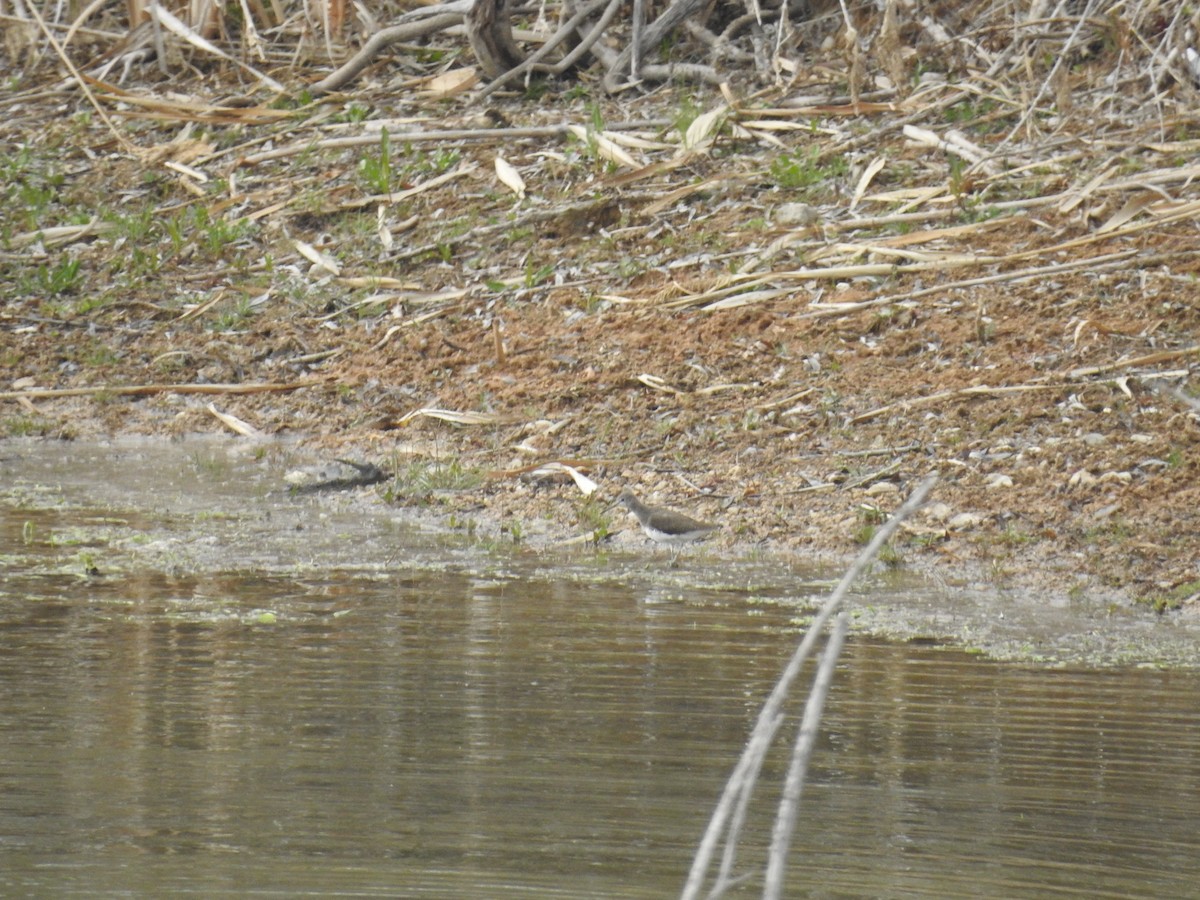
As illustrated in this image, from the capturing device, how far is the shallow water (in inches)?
129

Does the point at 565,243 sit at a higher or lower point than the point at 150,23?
lower

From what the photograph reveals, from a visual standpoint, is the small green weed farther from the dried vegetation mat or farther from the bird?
the bird

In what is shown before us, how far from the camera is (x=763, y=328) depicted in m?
8.32

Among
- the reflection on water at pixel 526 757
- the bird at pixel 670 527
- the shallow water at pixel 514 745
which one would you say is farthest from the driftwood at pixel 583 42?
the reflection on water at pixel 526 757

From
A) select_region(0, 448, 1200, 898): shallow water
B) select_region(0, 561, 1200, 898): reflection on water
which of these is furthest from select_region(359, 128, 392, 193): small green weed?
select_region(0, 561, 1200, 898): reflection on water

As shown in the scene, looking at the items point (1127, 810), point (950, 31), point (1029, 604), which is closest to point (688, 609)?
point (1029, 604)

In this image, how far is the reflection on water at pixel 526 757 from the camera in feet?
10.8

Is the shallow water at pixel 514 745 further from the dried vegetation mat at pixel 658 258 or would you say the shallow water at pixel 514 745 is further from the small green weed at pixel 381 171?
the small green weed at pixel 381 171

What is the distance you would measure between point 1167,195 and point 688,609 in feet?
13.9

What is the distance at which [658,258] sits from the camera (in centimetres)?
942

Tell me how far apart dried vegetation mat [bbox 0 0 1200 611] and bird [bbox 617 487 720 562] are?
0.21m

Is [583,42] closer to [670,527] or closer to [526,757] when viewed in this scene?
[670,527]

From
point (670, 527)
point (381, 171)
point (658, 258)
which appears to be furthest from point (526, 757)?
point (381, 171)

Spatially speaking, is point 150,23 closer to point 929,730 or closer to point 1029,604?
point 1029,604
